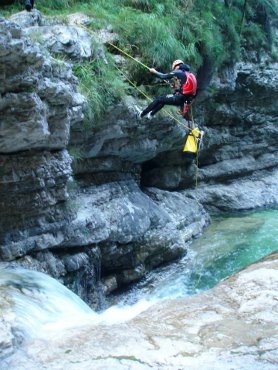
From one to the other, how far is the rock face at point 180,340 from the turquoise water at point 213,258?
379 centimetres

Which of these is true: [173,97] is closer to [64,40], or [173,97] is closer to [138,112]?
[138,112]

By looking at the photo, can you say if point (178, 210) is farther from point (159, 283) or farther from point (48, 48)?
point (48, 48)

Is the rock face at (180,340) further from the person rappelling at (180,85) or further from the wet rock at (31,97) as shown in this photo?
the person rappelling at (180,85)

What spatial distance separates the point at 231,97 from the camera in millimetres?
14414

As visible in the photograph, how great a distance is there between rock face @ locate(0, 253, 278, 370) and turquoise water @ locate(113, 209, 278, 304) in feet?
12.4

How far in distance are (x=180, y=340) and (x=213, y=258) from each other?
6355 mm

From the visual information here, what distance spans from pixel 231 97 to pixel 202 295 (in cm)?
1027

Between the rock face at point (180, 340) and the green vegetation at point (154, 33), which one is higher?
the green vegetation at point (154, 33)

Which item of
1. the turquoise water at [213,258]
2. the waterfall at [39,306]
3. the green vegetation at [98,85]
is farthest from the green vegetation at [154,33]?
the turquoise water at [213,258]

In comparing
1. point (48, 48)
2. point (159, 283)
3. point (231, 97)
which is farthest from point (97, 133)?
point (231, 97)

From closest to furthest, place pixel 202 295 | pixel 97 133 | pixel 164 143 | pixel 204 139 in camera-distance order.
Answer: pixel 202 295 → pixel 97 133 → pixel 164 143 → pixel 204 139

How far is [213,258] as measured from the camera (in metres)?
10.2

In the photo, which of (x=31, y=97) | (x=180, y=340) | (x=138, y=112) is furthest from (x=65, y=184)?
(x=180, y=340)

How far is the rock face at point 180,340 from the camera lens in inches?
142
